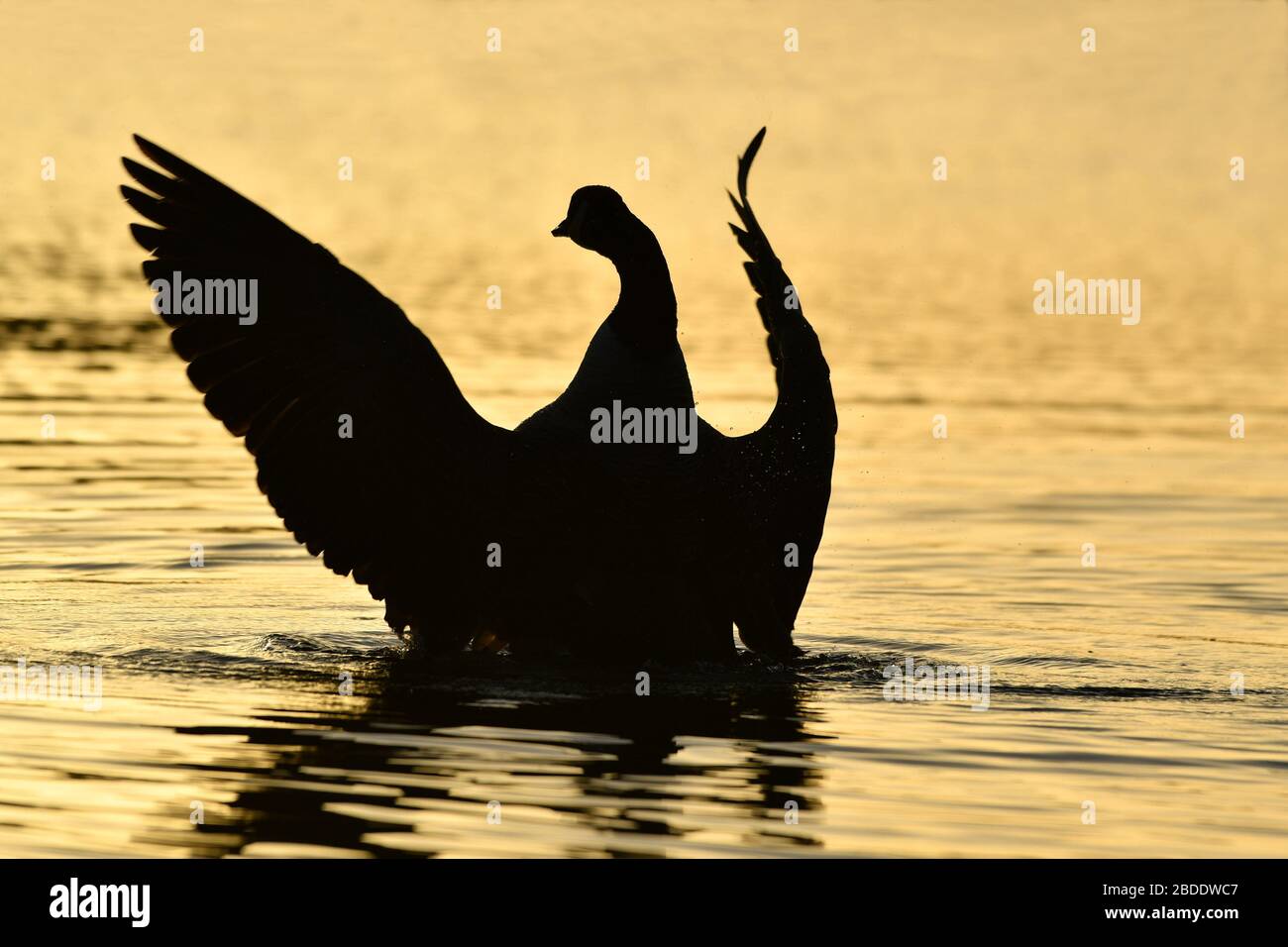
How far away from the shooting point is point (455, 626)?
414 inches

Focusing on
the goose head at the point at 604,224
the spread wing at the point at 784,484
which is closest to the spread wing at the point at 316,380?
the goose head at the point at 604,224

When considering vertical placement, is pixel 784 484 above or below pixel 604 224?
below

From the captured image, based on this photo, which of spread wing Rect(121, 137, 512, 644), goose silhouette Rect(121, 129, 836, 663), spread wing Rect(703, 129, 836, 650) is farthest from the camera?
spread wing Rect(703, 129, 836, 650)

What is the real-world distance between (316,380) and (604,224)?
1.59 metres

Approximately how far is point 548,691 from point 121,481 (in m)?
7.69

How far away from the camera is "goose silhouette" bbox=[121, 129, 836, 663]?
9.77 metres

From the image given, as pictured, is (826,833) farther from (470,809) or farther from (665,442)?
(665,442)

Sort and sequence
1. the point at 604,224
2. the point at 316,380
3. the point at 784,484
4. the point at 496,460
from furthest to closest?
1. the point at 784,484
2. the point at 604,224
3. the point at 496,460
4. the point at 316,380

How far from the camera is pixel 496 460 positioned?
9.99 meters

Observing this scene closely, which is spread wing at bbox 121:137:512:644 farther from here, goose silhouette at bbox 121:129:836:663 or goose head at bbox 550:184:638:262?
goose head at bbox 550:184:638:262

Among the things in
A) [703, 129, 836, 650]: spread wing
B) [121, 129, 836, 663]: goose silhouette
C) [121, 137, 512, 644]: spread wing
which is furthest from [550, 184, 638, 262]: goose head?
[121, 137, 512, 644]: spread wing

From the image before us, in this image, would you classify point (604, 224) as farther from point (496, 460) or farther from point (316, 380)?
point (316, 380)

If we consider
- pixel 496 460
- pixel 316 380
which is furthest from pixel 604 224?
pixel 316 380
